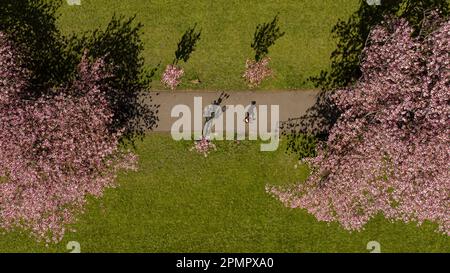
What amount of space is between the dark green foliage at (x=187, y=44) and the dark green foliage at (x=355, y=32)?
16.1ft

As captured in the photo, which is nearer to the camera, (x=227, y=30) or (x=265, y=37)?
(x=265, y=37)

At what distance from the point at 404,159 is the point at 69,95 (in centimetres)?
1171

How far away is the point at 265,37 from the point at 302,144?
14.7 ft

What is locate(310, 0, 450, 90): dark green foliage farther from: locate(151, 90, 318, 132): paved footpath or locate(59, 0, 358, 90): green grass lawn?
locate(151, 90, 318, 132): paved footpath

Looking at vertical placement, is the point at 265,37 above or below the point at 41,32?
below

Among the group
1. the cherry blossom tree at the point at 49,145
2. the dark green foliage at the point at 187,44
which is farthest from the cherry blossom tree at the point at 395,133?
the cherry blossom tree at the point at 49,145

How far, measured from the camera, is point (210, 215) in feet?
59.5

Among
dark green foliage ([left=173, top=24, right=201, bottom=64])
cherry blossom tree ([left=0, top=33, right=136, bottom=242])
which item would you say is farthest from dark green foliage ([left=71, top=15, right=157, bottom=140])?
dark green foliage ([left=173, top=24, right=201, bottom=64])

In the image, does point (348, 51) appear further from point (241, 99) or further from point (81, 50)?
point (81, 50)

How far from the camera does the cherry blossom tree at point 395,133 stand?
1463 cm

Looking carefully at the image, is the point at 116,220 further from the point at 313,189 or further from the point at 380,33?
the point at 380,33

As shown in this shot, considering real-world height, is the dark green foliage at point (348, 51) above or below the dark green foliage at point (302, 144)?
above

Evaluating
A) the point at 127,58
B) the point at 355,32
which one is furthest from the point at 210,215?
the point at 355,32

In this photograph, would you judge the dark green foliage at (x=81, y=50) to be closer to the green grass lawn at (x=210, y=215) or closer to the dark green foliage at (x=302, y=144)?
the green grass lawn at (x=210, y=215)
